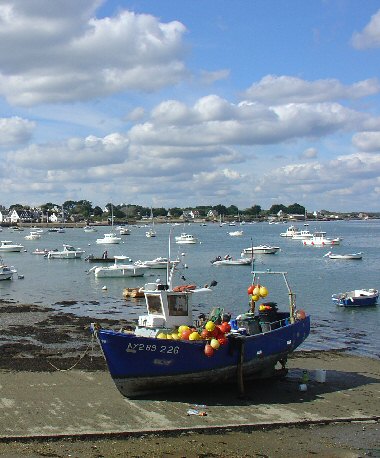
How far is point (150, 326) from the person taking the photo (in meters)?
19.9

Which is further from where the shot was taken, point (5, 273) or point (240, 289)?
point (5, 273)

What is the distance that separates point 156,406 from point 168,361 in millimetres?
1263

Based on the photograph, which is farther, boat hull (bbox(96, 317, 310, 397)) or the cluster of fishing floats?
the cluster of fishing floats

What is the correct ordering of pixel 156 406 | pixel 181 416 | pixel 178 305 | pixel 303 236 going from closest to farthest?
pixel 181 416, pixel 156 406, pixel 178 305, pixel 303 236

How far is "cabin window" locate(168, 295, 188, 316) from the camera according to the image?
1995 cm

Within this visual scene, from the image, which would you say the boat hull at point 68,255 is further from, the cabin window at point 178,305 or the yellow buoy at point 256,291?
the cabin window at point 178,305

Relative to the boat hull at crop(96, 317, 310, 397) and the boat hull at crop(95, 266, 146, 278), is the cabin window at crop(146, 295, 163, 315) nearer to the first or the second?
the boat hull at crop(96, 317, 310, 397)

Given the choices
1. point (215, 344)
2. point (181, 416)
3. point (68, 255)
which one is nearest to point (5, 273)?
point (68, 255)

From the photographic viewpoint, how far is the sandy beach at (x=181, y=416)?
46.9 feet

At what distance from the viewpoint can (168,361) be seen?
56.9ft

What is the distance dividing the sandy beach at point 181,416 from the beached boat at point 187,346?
0.59m

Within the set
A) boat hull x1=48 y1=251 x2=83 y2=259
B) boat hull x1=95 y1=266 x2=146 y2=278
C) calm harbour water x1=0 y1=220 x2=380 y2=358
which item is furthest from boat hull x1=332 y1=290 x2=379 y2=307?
boat hull x1=48 y1=251 x2=83 y2=259

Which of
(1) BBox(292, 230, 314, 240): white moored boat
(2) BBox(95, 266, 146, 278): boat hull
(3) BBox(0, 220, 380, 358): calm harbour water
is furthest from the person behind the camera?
(1) BBox(292, 230, 314, 240): white moored boat

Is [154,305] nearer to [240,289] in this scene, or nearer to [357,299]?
[357,299]
